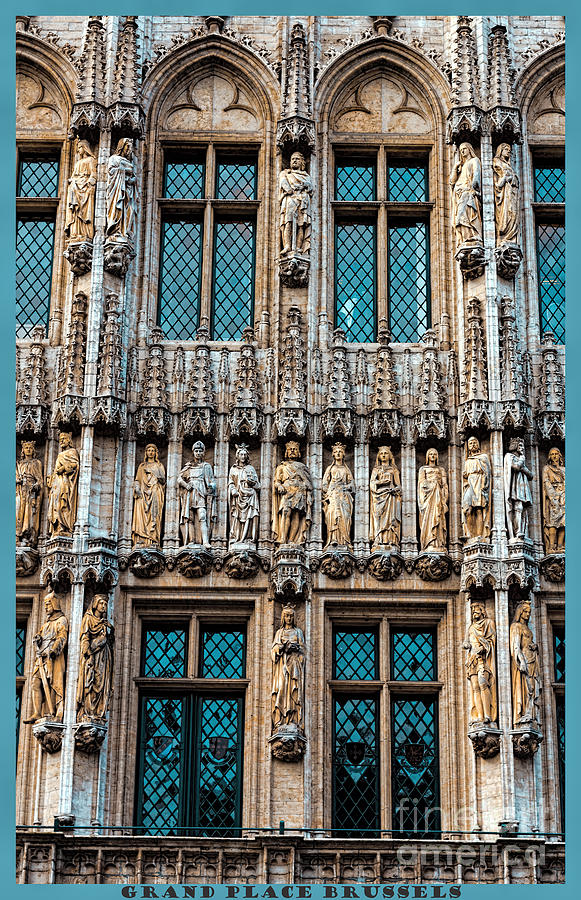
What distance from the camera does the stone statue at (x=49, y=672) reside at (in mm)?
24969

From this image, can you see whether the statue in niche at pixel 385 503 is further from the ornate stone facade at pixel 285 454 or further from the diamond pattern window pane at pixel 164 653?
the diamond pattern window pane at pixel 164 653

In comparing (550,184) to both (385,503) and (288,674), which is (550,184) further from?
(288,674)

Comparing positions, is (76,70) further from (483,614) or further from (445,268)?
(483,614)

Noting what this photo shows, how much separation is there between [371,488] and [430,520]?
0.89 meters

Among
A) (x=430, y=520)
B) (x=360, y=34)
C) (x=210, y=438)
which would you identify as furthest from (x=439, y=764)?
(x=360, y=34)

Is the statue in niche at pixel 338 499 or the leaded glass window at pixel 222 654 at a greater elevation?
the statue in niche at pixel 338 499

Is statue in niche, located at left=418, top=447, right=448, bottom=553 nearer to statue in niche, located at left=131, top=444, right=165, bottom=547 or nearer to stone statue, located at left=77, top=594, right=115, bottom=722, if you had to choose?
statue in niche, located at left=131, top=444, right=165, bottom=547

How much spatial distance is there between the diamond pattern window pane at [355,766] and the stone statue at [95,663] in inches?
119

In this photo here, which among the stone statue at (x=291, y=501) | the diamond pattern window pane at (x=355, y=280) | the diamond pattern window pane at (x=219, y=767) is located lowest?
the diamond pattern window pane at (x=219, y=767)

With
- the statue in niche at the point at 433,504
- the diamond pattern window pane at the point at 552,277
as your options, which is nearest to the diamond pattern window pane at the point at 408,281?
the diamond pattern window pane at the point at 552,277

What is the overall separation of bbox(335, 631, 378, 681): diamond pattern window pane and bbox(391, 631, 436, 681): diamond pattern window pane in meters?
0.27

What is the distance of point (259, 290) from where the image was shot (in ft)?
91.0

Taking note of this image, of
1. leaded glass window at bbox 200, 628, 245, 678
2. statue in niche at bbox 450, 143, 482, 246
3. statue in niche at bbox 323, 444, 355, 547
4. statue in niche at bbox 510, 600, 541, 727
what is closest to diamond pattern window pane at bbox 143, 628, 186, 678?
leaded glass window at bbox 200, 628, 245, 678

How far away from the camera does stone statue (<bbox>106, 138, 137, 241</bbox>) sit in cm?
2747
